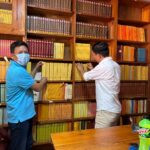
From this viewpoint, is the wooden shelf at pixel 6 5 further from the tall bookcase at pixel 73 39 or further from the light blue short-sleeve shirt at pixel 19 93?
the light blue short-sleeve shirt at pixel 19 93

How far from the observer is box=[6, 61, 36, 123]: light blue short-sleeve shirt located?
7.04 ft

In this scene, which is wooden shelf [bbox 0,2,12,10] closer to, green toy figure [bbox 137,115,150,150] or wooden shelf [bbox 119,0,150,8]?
wooden shelf [bbox 119,0,150,8]

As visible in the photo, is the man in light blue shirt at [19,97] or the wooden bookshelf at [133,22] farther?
the wooden bookshelf at [133,22]

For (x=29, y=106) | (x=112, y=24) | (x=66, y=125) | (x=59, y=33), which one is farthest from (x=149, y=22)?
(x=29, y=106)

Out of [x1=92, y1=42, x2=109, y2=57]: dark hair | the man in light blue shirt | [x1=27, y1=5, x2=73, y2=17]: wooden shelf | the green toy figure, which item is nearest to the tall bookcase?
[x1=27, y1=5, x2=73, y2=17]: wooden shelf

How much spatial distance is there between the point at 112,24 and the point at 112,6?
26 cm

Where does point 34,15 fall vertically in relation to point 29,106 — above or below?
above

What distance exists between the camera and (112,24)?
130 inches

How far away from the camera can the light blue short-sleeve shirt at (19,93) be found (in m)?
2.14

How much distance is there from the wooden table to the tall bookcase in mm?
1351

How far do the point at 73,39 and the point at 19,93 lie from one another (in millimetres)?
1166

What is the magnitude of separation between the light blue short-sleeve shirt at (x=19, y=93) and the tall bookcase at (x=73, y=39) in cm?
52

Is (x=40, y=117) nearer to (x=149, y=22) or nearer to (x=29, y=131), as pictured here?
(x=29, y=131)

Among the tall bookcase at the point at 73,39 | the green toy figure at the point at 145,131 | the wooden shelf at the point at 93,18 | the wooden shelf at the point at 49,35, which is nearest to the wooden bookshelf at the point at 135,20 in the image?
the tall bookcase at the point at 73,39
